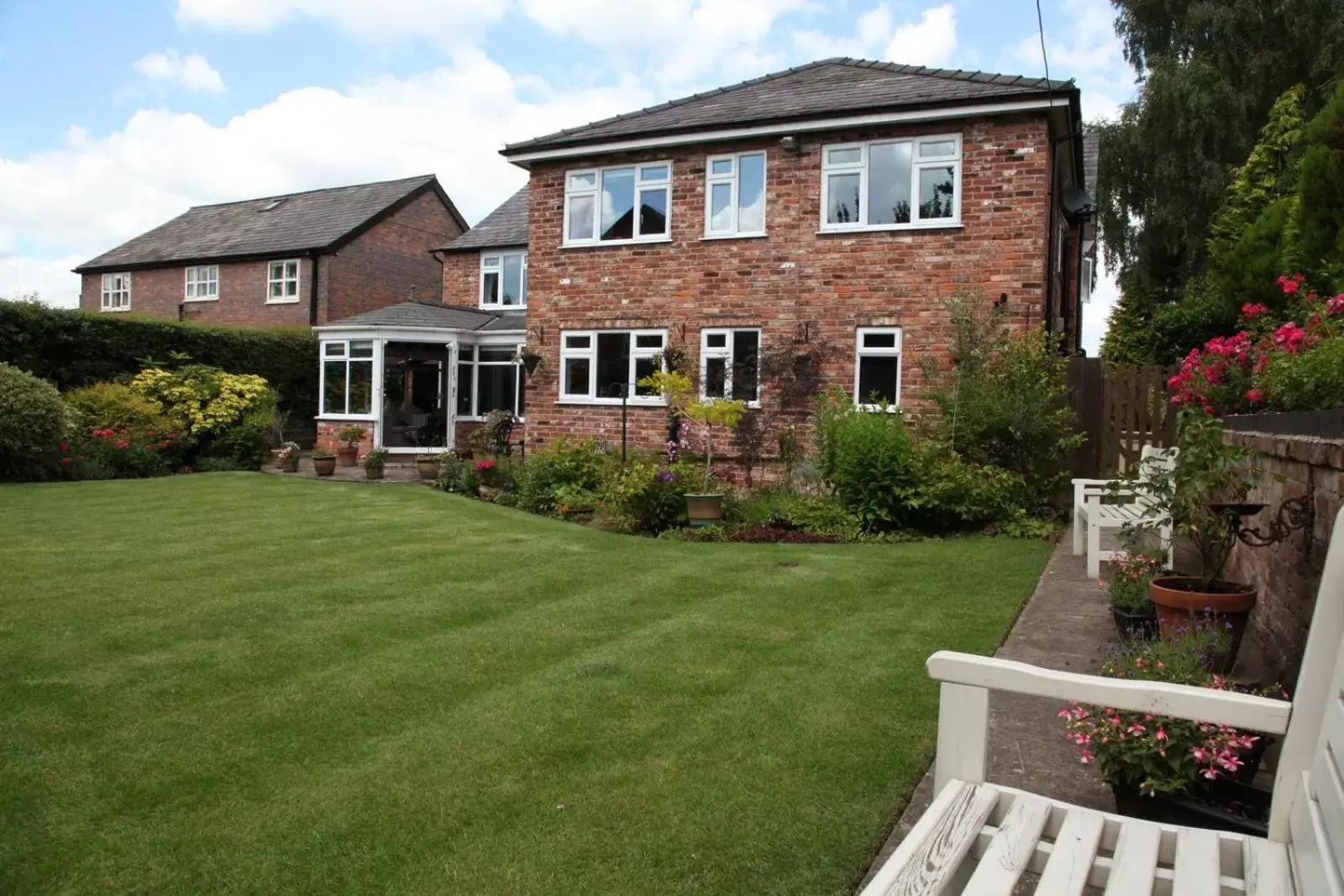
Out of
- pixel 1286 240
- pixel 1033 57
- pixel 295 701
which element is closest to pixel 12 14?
pixel 295 701

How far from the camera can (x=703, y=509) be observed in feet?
35.9

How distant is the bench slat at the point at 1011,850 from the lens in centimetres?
189

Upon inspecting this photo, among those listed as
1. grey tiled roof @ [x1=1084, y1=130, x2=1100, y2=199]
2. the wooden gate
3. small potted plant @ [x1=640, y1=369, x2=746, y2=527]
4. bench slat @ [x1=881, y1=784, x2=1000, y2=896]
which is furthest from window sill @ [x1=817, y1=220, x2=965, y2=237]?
bench slat @ [x1=881, y1=784, x2=1000, y2=896]

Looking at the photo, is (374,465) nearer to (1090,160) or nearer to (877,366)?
(877,366)

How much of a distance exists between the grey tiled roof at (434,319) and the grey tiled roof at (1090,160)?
1267 cm

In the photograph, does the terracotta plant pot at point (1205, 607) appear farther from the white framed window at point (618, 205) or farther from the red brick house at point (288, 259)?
the red brick house at point (288, 259)

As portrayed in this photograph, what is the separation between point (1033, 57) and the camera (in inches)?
444

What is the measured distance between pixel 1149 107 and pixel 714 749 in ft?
Result: 74.8

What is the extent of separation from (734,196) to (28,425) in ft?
Result: 40.7

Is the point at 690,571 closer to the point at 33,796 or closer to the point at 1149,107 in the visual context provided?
the point at 33,796

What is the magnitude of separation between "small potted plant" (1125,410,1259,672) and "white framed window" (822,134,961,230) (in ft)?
33.0

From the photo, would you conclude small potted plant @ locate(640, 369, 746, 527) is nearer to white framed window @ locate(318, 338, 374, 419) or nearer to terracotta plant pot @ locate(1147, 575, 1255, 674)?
terracotta plant pot @ locate(1147, 575, 1255, 674)

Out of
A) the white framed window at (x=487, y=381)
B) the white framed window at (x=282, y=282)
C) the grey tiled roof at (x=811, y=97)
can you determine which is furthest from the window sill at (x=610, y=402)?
the white framed window at (x=282, y=282)

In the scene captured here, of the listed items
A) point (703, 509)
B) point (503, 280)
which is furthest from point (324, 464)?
point (703, 509)
